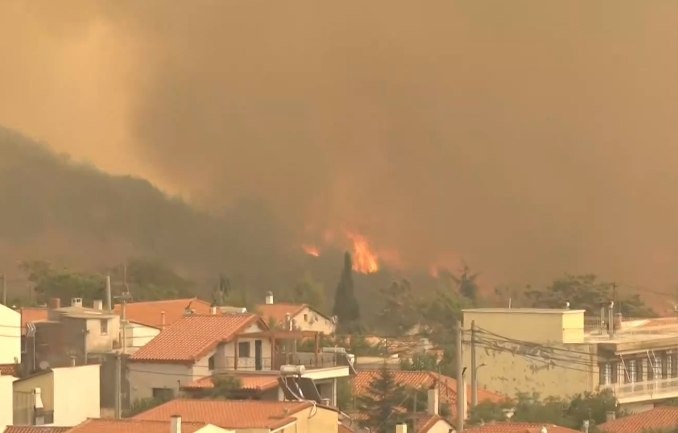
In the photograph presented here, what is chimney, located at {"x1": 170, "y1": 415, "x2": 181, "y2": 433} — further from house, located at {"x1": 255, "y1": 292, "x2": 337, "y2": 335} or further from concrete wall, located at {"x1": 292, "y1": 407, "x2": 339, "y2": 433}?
house, located at {"x1": 255, "y1": 292, "x2": 337, "y2": 335}

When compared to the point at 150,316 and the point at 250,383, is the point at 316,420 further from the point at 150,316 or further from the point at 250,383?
the point at 150,316

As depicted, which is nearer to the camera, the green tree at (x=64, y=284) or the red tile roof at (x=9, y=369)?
the red tile roof at (x=9, y=369)

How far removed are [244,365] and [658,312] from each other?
2222 cm

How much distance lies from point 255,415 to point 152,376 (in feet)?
13.5

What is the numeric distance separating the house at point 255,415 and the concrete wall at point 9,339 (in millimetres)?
3723

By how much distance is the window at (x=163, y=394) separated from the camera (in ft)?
62.8

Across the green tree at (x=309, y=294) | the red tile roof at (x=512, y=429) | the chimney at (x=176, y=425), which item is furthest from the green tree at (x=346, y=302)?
the chimney at (x=176, y=425)

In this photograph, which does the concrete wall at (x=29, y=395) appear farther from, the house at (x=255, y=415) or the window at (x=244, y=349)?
the window at (x=244, y=349)

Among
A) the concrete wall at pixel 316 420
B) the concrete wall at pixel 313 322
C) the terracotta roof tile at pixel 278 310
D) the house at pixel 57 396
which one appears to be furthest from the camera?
the concrete wall at pixel 313 322

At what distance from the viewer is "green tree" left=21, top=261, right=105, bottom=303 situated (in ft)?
111

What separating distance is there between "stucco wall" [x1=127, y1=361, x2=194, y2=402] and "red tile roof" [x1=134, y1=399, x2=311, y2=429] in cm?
256

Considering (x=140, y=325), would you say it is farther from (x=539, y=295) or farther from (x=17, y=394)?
(x=539, y=295)

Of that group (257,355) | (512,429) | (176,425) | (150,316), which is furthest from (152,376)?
(150,316)

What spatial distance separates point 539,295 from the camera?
39.7 meters
